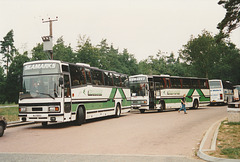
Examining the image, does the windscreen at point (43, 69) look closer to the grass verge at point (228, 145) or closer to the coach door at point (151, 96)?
the grass verge at point (228, 145)

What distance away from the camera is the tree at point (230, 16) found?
18.0 metres

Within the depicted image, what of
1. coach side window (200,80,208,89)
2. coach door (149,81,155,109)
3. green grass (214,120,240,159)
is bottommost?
green grass (214,120,240,159)

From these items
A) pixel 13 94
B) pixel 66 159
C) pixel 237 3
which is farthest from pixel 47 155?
pixel 13 94

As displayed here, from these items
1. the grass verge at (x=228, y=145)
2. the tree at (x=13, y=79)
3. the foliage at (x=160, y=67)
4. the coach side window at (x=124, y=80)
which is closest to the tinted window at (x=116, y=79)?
the coach side window at (x=124, y=80)

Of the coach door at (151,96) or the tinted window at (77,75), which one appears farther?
the coach door at (151,96)

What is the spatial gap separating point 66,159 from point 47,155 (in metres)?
0.85

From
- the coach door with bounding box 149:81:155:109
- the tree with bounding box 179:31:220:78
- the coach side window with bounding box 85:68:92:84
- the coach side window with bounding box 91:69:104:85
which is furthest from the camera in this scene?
the tree with bounding box 179:31:220:78

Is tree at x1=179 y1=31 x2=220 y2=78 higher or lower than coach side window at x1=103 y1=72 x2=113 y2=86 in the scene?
higher

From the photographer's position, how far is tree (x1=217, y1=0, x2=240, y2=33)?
18.0 meters

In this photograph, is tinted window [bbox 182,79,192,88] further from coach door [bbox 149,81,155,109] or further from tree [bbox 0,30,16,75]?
tree [bbox 0,30,16,75]

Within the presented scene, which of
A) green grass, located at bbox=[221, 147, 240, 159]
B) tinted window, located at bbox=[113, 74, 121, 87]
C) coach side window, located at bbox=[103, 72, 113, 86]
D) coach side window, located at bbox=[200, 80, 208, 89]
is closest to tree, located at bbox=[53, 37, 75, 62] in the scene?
coach side window, located at bbox=[200, 80, 208, 89]

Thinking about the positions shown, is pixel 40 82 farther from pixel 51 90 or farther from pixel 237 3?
pixel 237 3

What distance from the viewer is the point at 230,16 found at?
1839 centimetres

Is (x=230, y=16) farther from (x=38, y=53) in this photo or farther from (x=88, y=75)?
(x=38, y=53)
